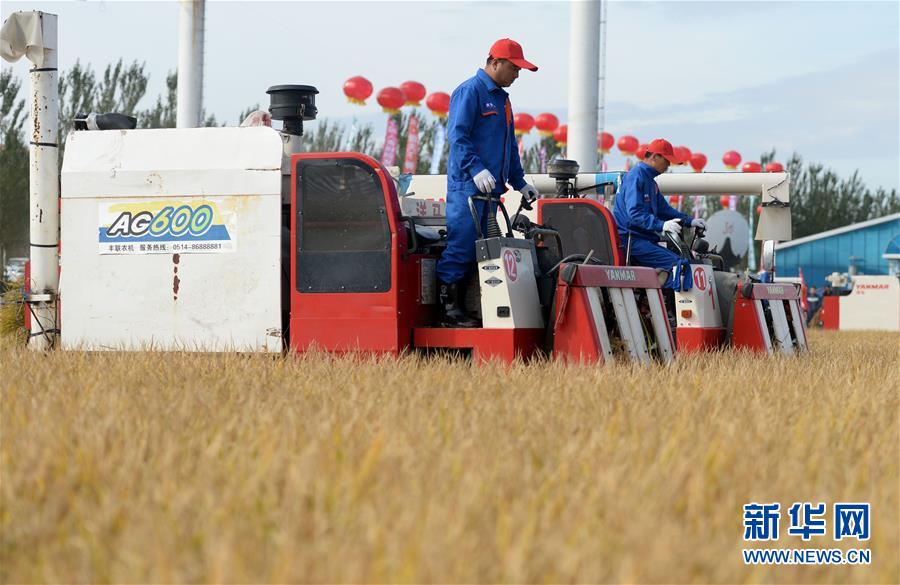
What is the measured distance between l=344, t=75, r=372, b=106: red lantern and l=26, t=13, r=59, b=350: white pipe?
22857mm

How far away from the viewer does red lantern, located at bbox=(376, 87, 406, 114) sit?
32.8m

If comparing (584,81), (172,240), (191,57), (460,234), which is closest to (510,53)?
(460,234)

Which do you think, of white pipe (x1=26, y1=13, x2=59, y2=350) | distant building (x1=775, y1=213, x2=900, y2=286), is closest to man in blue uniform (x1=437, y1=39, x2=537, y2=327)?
white pipe (x1=26, y1=13, x2=59, y2=350)

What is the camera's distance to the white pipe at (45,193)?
8844 mm

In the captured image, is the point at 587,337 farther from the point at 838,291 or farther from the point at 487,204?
the point at 838,291

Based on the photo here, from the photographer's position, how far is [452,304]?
26.5 ft

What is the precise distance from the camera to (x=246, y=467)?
3725 mm

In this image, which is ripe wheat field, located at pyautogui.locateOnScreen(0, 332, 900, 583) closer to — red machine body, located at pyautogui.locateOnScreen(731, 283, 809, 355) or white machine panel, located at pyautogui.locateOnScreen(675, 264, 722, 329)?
white machine panel, located at pyautogui.locateOnScreen(675, 264, 722, 329)

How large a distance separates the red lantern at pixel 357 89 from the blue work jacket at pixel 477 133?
24.1 m

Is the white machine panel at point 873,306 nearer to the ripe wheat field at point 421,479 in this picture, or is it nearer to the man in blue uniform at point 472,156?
the man in blue uniform at point 472,156

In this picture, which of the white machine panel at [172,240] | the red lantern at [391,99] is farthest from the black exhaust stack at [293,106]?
the red lantern at [391,99]

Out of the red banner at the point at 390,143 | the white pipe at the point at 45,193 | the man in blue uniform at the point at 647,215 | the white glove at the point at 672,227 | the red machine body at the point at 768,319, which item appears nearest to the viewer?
the white pipe at the point at 45,193

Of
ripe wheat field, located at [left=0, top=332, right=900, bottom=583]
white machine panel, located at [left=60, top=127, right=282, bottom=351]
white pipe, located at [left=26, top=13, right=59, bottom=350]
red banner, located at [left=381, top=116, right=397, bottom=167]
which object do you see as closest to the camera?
ripe wheat field, located at [left=0, top=332, right=900, bottom=583]

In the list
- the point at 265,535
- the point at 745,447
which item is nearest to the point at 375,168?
the point at 745,447
